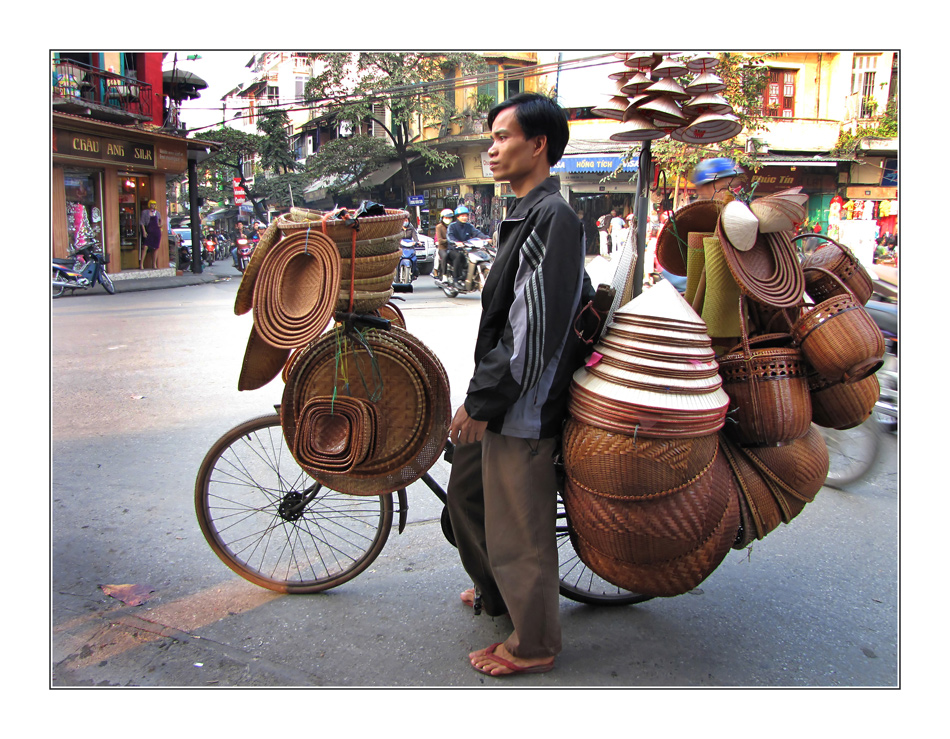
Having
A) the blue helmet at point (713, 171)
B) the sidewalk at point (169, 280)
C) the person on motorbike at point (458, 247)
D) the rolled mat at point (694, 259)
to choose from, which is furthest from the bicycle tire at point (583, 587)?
the sidewalk at point (169, 280)

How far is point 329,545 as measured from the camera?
106 inches

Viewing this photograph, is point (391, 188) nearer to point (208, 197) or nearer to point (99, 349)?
point (208, 197)

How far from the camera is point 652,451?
5.69 ft

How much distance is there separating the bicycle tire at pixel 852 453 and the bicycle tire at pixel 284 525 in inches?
96.3

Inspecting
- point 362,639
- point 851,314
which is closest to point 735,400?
point 851,314

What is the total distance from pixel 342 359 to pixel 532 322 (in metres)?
0.65

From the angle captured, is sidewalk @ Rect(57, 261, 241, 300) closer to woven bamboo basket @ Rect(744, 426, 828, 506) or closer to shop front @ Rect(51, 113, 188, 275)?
shop front @ Rect(51, 113, 188, 275)

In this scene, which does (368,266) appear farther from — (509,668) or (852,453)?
(852,453)

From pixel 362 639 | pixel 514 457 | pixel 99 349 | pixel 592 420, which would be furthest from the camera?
pixel 99 349

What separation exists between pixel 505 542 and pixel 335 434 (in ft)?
1.95

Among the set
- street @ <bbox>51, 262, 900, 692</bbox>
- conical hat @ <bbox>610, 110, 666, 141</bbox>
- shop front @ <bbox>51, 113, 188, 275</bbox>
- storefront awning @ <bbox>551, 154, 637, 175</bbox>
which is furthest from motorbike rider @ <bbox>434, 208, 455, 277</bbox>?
conical hat @ <bbox>610, 110, 666, 141</bbox>

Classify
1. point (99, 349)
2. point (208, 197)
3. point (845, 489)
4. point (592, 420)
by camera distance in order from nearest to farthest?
point (592, 420) < point (845, 489) < point (99, 349) < point (208, 197)

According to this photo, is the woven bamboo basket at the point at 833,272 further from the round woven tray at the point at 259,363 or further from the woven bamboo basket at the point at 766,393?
the round woven tray at the point at 259,363

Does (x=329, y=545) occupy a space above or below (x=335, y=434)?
below
